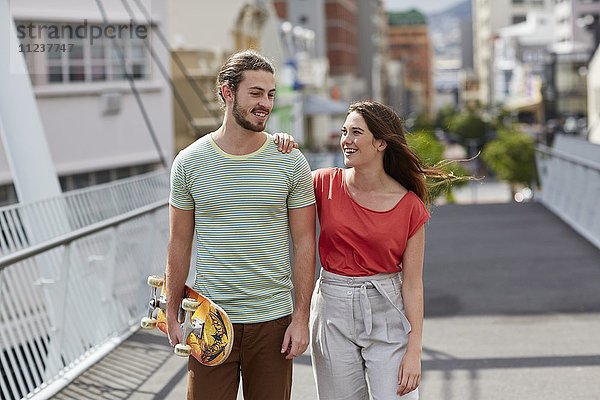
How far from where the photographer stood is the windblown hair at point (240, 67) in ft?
13.5

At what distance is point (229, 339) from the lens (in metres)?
4.07

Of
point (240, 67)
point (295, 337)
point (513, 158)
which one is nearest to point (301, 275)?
point (295, 337)

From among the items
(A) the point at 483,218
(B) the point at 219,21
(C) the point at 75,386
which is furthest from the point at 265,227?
(B) the point at 219,21

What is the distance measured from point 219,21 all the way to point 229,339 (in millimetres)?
34176

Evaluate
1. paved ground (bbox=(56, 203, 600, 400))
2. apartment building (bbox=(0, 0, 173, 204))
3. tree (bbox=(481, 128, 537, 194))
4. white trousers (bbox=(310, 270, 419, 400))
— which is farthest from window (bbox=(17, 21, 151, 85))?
tree (bbox=(481, 128, 537, 194))

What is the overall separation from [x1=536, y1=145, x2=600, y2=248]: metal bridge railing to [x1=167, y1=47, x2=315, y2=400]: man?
10.2 meters

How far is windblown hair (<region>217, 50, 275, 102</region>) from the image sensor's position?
4105mm

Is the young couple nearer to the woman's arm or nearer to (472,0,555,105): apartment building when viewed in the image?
the woman's arm

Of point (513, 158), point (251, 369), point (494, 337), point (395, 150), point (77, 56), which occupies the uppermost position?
point (395, 150)

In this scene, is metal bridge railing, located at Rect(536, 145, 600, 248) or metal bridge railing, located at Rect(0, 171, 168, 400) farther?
metal bridge railing, located at Rect(536, 145, 600, 248)

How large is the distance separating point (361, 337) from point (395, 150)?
2.34ft

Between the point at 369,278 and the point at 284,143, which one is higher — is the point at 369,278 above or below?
below

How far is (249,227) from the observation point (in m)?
4.12

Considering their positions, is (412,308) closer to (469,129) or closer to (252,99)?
(252,99)
